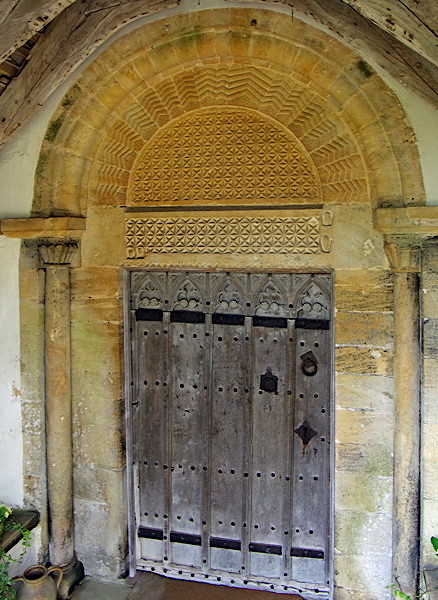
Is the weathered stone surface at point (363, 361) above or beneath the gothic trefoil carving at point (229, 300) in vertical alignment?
beneath

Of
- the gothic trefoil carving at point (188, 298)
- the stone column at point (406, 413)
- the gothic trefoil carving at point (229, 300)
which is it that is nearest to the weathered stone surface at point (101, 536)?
the gothic trefoil carving at point (188, 298)

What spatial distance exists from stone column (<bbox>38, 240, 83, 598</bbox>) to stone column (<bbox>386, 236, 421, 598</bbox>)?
215 cm

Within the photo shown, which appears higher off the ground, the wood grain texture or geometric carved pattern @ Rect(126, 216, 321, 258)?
the wood grain texture

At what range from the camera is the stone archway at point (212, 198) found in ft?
9.90

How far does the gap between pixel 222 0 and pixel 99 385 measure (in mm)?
2531

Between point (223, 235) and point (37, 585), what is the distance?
2.52m

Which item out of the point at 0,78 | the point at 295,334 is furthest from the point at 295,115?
the point at 0,78

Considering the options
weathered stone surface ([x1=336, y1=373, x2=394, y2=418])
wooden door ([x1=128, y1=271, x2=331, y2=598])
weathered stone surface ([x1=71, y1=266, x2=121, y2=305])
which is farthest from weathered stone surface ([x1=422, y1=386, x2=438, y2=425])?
weathered stone surface ([x1=71, y1=266, x2=121, y2=305])

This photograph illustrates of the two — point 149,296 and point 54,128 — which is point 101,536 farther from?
point 54,128

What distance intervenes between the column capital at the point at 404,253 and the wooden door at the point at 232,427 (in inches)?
19.8

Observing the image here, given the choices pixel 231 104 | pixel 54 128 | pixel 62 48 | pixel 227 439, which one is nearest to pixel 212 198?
pixel 231 104

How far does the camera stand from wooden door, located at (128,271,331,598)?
11.6ft

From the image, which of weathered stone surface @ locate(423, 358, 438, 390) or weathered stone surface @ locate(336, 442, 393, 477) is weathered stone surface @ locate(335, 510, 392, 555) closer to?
weathered stone surface @ locate(336, 442, 393, 477)

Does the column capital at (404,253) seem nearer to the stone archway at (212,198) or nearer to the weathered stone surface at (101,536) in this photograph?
the stone archway at (212,198)
